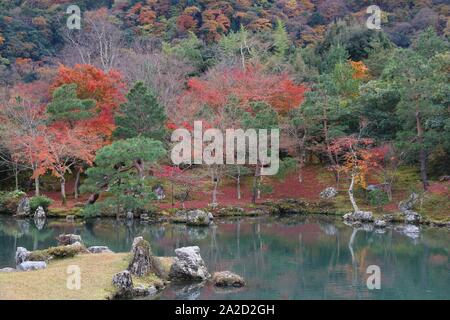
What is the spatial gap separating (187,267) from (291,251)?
6.69 meters

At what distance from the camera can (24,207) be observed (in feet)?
96.6

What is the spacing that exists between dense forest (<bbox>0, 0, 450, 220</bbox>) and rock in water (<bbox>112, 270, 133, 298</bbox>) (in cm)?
1395

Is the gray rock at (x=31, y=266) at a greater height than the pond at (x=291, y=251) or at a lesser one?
greater

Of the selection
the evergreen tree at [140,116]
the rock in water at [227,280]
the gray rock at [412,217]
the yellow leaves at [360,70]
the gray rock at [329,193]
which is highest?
the yellow leaves at [360,70]

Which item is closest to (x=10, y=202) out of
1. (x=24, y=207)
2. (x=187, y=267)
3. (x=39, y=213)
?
(x=24, y=207)

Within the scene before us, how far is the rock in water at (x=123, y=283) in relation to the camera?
1278 centimetres

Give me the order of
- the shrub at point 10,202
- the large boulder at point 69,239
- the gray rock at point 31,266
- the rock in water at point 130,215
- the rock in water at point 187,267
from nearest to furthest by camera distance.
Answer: the gray rock at point 31,266 < the rock in water at point 187,267 < the large boulder at point 69,239 < the rock in water at point 130,215 < the shrub at point 10,202

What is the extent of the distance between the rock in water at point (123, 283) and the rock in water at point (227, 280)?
239 cm

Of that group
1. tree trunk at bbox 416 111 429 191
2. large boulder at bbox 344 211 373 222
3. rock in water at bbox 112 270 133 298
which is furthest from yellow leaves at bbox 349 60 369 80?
rock in water at bbox 112 270 133 298

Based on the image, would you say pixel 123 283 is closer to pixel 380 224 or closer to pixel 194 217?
pixel 194 217

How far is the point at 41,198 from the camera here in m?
29.0

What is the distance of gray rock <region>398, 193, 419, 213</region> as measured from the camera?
92.2 ft

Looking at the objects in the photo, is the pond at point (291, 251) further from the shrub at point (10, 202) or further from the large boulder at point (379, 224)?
the shrub at point (10, 202)

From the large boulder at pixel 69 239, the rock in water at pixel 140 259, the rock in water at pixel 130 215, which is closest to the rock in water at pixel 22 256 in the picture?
the large boulder at pixel 69 239
